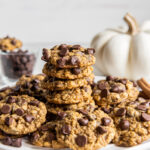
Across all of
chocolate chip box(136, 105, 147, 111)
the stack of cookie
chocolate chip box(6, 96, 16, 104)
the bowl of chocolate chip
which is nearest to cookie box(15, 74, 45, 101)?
the stack of cookie

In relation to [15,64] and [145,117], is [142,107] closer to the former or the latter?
[145,117]

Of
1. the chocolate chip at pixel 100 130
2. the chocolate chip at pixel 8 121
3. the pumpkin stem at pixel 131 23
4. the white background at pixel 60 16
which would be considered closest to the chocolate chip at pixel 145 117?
the chocolate chip at pixel 100 130

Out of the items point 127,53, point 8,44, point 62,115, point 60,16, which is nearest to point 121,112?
point 62,115

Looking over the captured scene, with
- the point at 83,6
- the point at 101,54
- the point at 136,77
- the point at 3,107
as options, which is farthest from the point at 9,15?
the point at 3,107

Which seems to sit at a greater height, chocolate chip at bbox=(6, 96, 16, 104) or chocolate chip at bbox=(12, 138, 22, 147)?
chocolate chip at bbox=(6, 96, 16, 104)

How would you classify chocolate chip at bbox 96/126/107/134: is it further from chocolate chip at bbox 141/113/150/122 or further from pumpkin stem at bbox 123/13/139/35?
pumpkin stem at bbox 123/13/139/35

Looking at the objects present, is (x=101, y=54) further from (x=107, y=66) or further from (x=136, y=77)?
(x=136, y=77)
